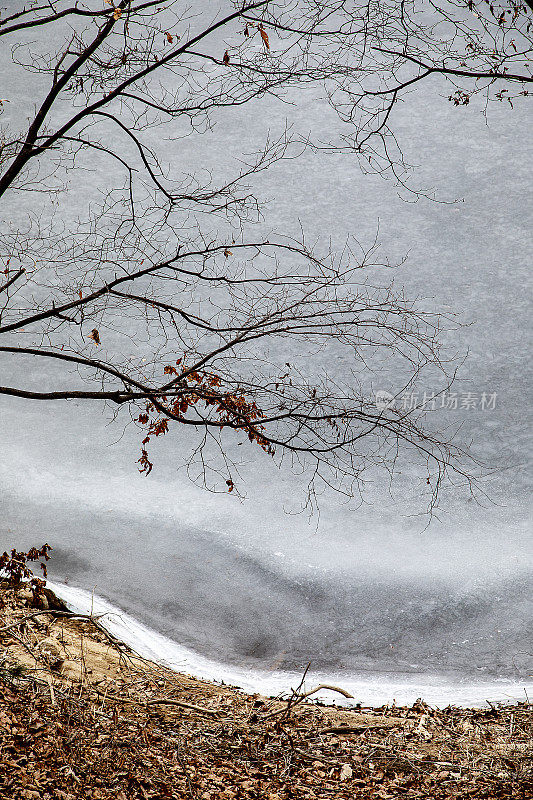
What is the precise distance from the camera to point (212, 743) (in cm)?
336

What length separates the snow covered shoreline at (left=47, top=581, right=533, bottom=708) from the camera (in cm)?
479

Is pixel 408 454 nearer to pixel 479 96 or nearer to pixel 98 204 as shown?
pixel 98 204

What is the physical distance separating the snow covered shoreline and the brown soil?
47 cm

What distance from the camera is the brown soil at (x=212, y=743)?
2.93 meters

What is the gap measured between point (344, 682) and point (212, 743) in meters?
1.88

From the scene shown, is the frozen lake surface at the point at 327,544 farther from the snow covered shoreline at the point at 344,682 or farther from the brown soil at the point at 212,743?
the brown soil at the point at 212,743

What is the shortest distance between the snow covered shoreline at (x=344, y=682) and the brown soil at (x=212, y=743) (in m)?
0.47

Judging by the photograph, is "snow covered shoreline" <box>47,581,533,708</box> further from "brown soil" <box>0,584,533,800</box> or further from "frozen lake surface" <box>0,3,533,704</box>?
"brown soil" <box>0,584,533,800</box>

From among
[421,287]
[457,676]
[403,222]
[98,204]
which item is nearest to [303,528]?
[457,676]

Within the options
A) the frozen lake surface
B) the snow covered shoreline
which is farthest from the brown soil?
the frozen lake surface

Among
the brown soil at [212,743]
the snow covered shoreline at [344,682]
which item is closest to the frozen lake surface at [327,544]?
the snow covered shoreline at [344,682]

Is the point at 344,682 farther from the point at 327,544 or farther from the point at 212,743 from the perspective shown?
the point at 212,743

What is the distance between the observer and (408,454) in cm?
752

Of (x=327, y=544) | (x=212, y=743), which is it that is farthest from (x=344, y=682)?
(x=212, y=743)
